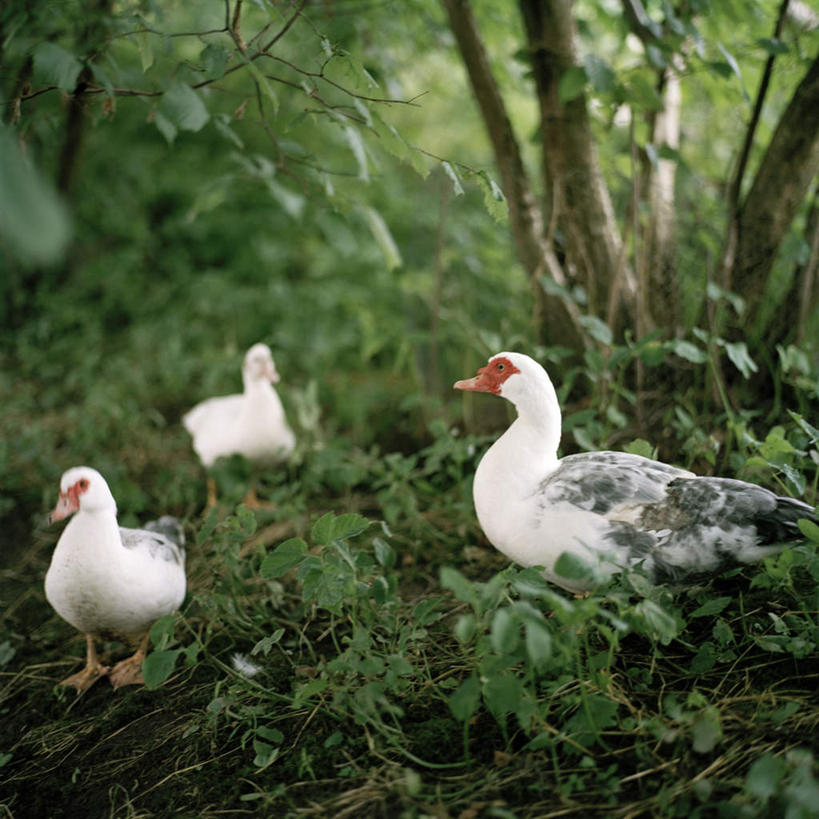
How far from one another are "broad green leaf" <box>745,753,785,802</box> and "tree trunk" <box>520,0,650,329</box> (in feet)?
6.27

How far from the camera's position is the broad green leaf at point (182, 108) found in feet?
6.05

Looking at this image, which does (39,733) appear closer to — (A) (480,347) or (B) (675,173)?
(A) (480,347)

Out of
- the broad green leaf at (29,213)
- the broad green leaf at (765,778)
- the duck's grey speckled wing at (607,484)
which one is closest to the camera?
the broad green leaf at (29,213)

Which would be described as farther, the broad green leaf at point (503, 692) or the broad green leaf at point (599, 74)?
the broad green leaf at point (599, 74)

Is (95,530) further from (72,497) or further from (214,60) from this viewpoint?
(214,60)

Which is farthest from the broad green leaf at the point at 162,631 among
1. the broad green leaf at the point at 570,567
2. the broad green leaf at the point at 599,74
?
the broad green leaf at the point at 599,74

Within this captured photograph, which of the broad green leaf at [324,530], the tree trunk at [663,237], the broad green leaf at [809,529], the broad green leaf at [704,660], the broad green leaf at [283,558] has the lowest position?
the broad green leaf at [704,660]

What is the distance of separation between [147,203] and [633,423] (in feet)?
16.1

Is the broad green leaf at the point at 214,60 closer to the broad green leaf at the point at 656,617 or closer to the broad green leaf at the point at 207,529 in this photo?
the broad green leaf at the point at 207,529

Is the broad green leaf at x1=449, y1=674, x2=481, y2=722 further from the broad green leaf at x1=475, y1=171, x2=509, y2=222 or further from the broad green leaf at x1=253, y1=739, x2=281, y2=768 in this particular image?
the broad green leaf at x1=475, y1=171, x2=509, y2=222

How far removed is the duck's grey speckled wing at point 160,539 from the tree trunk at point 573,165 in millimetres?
1942

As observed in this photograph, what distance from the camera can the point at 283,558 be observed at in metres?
1.84

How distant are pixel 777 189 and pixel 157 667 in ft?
9.51

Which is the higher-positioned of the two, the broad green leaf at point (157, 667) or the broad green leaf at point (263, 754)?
the broad green leaf at point (157, 667)
